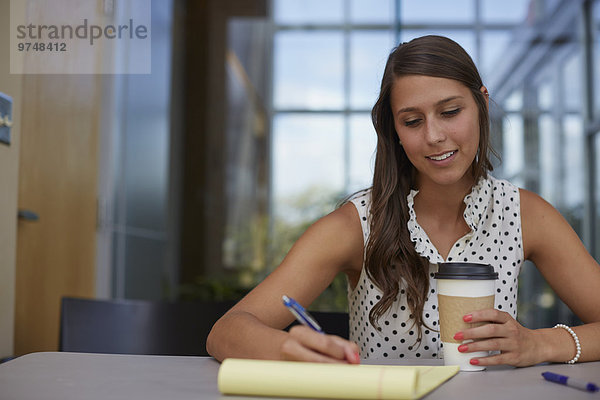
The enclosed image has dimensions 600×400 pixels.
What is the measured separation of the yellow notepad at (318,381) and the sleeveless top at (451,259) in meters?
0.72

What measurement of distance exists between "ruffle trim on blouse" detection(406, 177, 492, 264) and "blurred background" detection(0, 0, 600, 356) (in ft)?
3.82

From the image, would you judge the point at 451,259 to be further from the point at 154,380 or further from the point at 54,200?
the point at 54,200

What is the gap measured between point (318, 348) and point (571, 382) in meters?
0.40

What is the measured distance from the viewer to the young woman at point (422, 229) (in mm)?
1490

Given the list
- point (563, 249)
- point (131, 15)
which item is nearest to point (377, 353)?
point (563, 249)

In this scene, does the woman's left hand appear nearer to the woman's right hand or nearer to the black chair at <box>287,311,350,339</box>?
the woman's right hand

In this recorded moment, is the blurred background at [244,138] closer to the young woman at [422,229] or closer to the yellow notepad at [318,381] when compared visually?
the young woman at [422,229]

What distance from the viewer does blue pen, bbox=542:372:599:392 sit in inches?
35.8

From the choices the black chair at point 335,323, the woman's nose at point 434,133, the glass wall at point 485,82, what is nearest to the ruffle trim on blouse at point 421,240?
the woman's nose at point 434,133

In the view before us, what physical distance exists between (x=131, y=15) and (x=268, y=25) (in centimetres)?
275

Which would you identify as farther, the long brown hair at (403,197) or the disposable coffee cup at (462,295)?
the long brown hair at (403,197)

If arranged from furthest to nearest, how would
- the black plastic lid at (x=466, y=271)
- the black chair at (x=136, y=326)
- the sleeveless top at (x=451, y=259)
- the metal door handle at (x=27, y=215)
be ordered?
the metal door handle at (x=27, y=215) → the black chair at (x=136, y=326) → the sleeveless top at (x=451, y=259) → the black plastic lid at (x=466, y=271)

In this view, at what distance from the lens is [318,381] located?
0.82 metres

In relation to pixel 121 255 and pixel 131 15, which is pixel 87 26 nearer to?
pixel 131 15
